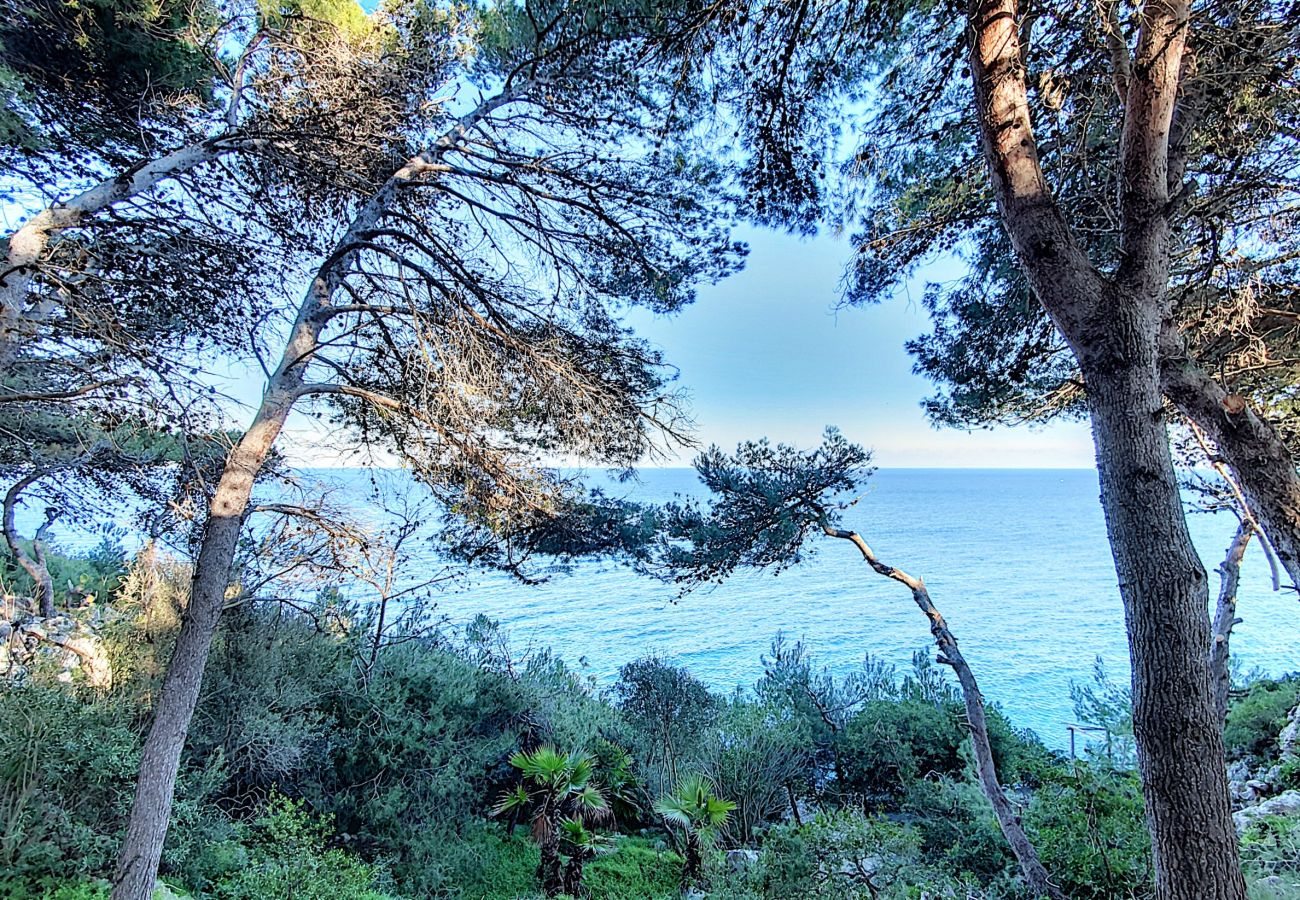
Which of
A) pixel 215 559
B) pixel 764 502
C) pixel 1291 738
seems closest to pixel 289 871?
pixel 215 559

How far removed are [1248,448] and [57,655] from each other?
8.62m

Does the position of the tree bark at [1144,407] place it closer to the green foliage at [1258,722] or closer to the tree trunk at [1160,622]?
the tree trunk at [1160,622]

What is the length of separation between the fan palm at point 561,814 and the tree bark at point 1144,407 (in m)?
4.91

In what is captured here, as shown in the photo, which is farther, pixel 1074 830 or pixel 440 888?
pixel 440 888

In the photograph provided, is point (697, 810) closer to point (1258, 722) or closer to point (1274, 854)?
point (1274, 854)

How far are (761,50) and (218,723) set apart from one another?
6910 millimetres

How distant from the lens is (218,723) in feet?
15.5

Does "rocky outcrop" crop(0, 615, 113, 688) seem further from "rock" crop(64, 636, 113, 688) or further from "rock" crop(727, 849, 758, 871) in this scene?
"rock" crop(727, 849, 758, 871)

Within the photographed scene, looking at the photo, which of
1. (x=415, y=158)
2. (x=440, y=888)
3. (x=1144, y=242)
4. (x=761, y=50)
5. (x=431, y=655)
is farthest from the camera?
(x=431, y=655)

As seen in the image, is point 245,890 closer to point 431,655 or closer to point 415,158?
point 431,655

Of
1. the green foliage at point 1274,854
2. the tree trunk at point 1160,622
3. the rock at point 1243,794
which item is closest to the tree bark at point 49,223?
the tree trunk at point 1160,622

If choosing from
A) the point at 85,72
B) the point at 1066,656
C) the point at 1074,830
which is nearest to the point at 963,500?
the point at 1066,656

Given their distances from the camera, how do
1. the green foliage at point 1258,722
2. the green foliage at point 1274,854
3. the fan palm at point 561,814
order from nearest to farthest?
the green foliage at point 1274,854 < the fan palm at point 561,814 < the green foliage at point 1258,722

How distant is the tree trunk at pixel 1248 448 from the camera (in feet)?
9.87
